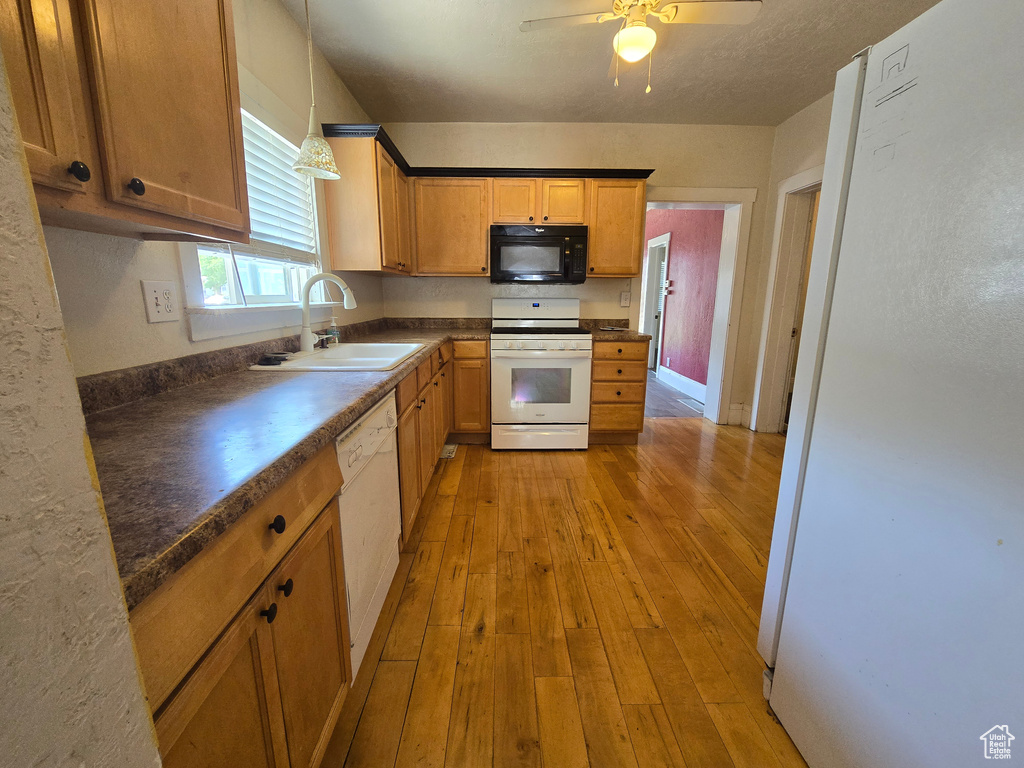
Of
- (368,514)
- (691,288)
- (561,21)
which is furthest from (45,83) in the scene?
(691,288)

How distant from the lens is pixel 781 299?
3.33 metres

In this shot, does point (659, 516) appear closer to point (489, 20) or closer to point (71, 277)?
point (71, 277)

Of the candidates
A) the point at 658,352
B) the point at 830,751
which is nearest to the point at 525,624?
the point at 830,751

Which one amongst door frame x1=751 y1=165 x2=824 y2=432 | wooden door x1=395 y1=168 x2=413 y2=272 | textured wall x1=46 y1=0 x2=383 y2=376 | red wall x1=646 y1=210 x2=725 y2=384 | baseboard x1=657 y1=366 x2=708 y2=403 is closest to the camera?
textured wall x1=46 y1=0 x2=383 y2=376

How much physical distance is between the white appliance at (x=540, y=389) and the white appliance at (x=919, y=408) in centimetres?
197

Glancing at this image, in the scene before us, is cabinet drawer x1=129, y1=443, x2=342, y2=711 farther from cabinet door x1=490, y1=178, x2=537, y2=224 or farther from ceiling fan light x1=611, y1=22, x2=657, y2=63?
cabinet door x1=490, y1=178, x2=537, y2=224

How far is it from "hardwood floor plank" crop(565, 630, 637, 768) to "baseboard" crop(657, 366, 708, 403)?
3.41 metres

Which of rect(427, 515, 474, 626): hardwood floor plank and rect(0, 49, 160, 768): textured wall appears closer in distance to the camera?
rect(0, 49, 160, 768): textured wall

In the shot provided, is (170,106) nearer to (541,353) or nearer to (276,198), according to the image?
(276,198)

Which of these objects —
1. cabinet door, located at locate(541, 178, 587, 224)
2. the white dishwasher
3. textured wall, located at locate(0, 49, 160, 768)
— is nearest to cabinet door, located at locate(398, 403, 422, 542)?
the white dishwasher

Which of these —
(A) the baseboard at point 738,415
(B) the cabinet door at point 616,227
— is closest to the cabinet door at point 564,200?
(B) the cabinet door at point 616,227

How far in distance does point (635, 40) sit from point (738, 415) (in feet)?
10.4

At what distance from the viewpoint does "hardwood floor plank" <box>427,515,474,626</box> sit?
149cm

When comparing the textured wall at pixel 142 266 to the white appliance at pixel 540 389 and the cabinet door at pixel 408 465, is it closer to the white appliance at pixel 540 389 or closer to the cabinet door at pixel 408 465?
the cabinet door at pixel 408 465
